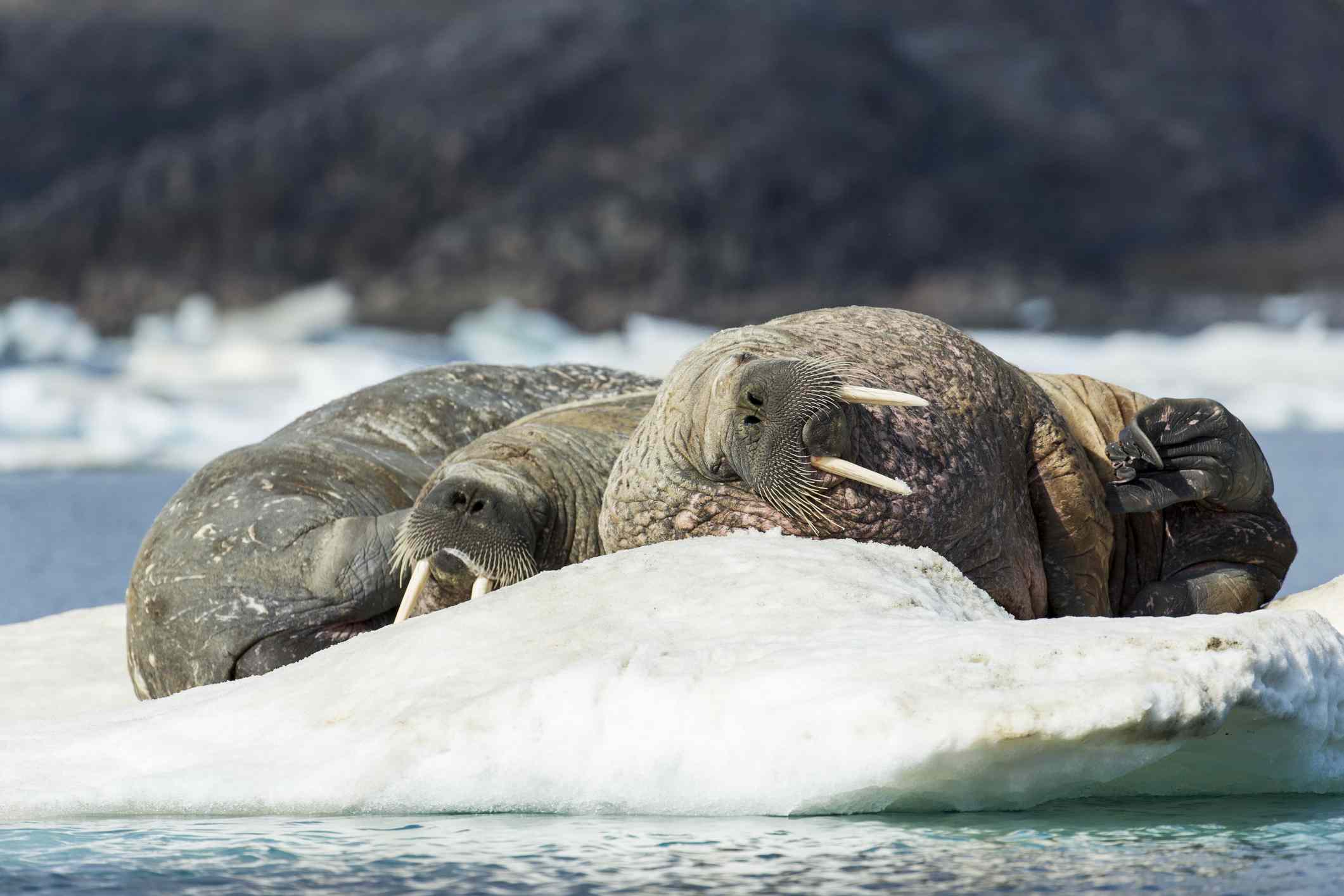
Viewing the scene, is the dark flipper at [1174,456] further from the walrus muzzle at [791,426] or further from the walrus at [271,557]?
the walrus at [271,557]

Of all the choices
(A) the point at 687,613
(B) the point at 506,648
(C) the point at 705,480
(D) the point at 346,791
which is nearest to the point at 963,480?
(C) the point at 705,480

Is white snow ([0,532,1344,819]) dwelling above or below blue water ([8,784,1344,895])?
above

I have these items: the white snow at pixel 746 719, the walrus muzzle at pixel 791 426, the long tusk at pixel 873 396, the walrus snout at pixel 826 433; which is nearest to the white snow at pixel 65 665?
the white snow at pixel 746 719

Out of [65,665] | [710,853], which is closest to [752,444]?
[710,853]

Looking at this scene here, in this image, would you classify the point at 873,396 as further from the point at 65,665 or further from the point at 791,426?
the point at 65,665

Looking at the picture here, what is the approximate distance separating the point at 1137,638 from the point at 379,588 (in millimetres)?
3769

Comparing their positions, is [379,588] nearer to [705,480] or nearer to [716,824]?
[705,480]

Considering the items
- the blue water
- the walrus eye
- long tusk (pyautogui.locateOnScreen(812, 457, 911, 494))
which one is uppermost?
the walrus eye

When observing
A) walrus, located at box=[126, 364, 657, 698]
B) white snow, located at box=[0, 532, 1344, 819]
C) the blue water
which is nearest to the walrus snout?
white snow, located at box=[0, 532, 1344, 819]

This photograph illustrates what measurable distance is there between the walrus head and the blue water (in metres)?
1.39

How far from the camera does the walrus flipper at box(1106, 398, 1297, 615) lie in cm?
657

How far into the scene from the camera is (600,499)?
6945 millimetres

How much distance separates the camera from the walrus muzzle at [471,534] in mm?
6305

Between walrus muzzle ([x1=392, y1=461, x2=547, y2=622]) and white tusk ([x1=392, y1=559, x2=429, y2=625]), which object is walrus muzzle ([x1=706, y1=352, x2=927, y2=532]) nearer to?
walrus muzzle ([x1=392, y1=461, x2=547, y2=622])
